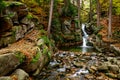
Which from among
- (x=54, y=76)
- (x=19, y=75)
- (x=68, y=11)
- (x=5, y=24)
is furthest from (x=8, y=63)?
(x=68, y=11)

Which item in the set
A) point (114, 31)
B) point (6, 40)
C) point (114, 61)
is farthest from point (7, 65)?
point (114, 31)

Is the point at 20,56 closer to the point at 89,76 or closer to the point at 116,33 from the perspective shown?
the point at 89,76

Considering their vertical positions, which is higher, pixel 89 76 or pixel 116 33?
pixel 116 33

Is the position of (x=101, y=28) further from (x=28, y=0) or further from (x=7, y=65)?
(x=7, y=65)

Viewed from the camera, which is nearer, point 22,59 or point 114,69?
point 22,59

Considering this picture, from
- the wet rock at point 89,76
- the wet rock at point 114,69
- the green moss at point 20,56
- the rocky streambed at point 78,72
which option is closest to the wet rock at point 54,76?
the rocky streambed at point 78,72

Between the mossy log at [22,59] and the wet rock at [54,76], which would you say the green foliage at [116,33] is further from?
the wet rock at [54,76]

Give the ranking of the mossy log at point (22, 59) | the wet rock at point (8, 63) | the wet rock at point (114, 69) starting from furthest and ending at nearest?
1. the wet rock at point (114, 69)
2. the mossy log at point (22, 59)
3. the wet rock at point (8, 63)

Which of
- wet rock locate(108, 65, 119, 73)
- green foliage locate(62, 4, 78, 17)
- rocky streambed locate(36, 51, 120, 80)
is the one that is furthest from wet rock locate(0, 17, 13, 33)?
green foliage locate(62, 4, 78, 17)

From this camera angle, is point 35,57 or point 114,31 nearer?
point 35,57

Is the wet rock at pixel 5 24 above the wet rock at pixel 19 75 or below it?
above

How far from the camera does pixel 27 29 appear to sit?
16531 mm

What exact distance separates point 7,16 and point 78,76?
6.67 meters

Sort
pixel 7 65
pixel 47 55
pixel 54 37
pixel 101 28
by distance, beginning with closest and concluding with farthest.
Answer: pixel 7 65
pixel 47 55
pixel 54 37
pixel 101 28
